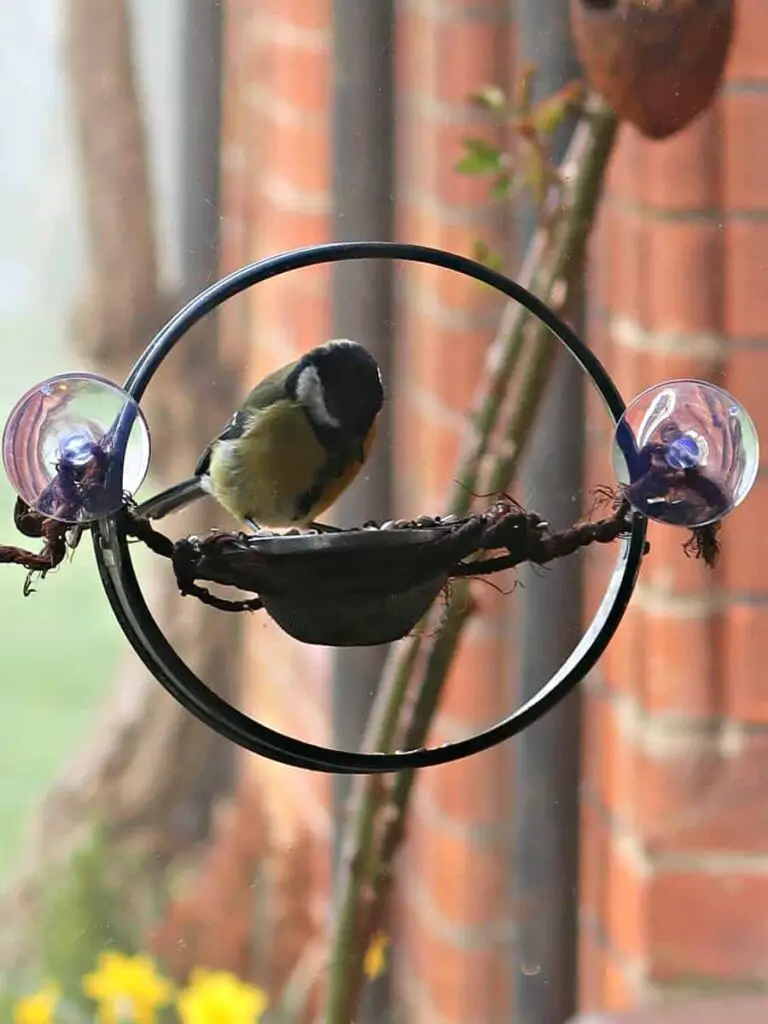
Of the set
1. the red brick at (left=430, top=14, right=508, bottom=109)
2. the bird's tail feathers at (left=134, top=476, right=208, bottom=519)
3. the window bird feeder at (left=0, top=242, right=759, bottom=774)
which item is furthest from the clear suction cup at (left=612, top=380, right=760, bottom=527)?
the red brick at (left=430, top=14, right=508, bottom=109)

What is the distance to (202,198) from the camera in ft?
1.91

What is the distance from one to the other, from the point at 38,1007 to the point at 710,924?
1.05 feet

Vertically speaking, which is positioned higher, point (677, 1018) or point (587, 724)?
point (587, 724)

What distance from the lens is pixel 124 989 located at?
25.9 inches

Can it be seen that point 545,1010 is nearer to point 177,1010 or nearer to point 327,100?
point 177,1010

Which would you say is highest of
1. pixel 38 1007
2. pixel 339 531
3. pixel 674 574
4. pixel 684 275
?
pixel 684 275

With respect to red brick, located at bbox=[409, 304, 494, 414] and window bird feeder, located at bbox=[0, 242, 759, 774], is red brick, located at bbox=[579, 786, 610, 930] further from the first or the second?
window bird feeder, located at bbox=[0, 242, 759, 774]

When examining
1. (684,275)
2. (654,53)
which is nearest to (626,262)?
Result: (684,275)

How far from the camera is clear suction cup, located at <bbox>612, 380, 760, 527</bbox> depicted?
314 millimetres

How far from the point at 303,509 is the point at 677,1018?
1.23 ft

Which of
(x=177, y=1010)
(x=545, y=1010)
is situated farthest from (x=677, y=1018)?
(x=177, y=1010)

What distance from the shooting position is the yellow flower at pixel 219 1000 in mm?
667

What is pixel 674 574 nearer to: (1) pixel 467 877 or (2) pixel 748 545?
(2) pixel 748 545

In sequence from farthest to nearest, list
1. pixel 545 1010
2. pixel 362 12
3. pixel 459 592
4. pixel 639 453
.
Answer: pixel 545 1010 → pixel 362 12 → pixel 459 592 → pixel 639 453
